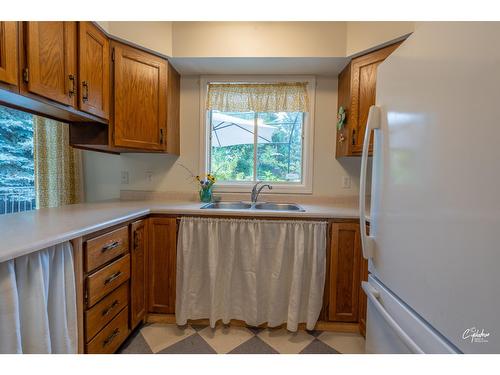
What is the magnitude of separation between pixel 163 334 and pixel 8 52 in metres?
1.79

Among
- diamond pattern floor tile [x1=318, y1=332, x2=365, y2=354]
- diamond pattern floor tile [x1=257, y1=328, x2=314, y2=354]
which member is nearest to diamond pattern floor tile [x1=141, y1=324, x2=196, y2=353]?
diamond pattern floor tile [x1=257, y1=328, x2=314, y2=354]

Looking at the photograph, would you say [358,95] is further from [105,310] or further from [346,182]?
[105,310]

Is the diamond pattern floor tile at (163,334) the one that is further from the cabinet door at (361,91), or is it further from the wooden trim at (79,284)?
the cabinet door at (361,91)

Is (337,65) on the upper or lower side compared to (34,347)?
upper

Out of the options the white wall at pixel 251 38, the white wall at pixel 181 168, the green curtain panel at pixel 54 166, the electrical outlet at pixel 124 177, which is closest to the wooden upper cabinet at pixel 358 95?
the white wall at pixel 251 38

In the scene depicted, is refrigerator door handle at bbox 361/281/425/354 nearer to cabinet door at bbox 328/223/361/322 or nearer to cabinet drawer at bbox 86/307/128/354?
cabinet door at bbox 328/223/361/322

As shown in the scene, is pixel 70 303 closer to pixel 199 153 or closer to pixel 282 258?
pixel 282 258

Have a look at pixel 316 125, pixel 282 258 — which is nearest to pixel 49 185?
pixel 282 258

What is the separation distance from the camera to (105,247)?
119cm

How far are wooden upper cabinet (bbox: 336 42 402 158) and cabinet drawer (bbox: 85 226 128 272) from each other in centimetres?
180

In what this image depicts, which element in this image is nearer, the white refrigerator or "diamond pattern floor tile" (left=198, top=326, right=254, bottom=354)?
the white refrigerator

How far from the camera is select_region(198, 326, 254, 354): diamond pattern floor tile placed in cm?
148
